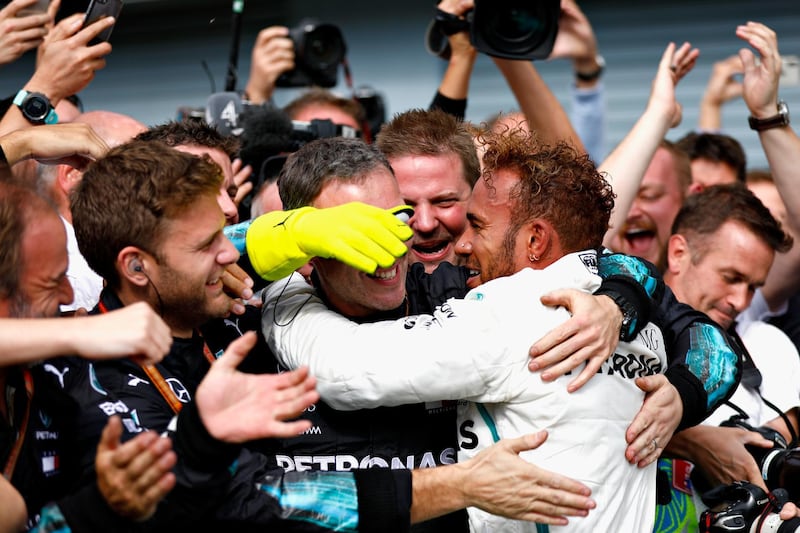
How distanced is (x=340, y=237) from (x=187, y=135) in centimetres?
119

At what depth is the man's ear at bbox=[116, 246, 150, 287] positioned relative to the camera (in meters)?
2.57

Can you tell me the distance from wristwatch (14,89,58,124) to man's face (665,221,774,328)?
2.59 m

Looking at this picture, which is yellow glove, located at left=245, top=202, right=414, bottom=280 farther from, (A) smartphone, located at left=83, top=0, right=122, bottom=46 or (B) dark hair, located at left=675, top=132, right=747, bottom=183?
(B) dark hair, located at left=675, top=132, right=747, bottom=183

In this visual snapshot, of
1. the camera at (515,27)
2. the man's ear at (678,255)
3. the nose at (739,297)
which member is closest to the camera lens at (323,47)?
the camera at (515,27)

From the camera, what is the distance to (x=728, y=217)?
13.1 feet

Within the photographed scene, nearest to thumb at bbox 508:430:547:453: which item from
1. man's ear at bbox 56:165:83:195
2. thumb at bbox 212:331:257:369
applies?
thumb at bbox 212:331:257:369

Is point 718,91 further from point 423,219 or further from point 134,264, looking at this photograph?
point 134,264

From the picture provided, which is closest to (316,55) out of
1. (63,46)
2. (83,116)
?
(83,116)

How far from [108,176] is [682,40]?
7163 mm

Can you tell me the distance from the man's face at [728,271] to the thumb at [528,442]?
69.6 inches

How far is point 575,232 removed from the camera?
282cm

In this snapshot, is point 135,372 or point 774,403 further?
point 774,403

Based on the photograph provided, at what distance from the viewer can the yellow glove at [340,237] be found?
8.22 feet

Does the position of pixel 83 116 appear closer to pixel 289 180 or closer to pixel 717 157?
pixel 289 180
